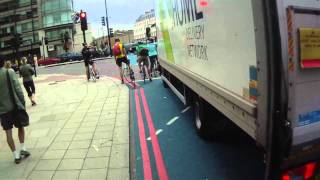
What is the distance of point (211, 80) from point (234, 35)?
1.31 metres

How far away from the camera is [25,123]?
7289mm

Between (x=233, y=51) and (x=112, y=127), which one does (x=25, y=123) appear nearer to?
(x=112, y=127)

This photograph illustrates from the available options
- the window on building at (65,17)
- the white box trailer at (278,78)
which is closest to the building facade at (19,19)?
the window on building at (65,17)

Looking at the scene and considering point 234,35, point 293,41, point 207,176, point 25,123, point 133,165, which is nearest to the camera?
point 293,41

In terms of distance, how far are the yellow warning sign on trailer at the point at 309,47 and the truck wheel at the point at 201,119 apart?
3.57 m

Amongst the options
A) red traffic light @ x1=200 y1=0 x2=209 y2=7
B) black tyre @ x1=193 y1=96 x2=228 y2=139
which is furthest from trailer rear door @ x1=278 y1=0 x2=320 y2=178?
black tyre @ x1=193 y1=96 x2=228 y2=139

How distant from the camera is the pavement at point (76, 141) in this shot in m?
6.59

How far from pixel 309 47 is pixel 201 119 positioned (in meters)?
3.98

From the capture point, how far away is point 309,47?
318cm

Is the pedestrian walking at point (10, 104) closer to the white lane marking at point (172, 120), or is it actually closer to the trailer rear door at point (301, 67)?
the white lane marking at point (172, 120)

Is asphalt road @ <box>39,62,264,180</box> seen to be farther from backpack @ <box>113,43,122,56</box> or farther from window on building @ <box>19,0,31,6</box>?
window on building @ <box>19,0,31,6</box>

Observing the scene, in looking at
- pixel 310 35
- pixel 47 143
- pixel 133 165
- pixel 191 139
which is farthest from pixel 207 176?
pixel 47 143

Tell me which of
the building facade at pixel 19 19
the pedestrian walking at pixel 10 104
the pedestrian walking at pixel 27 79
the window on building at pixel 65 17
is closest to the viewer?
the pedestrian walking at pixel 10 104

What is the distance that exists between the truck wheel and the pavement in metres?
1.33
